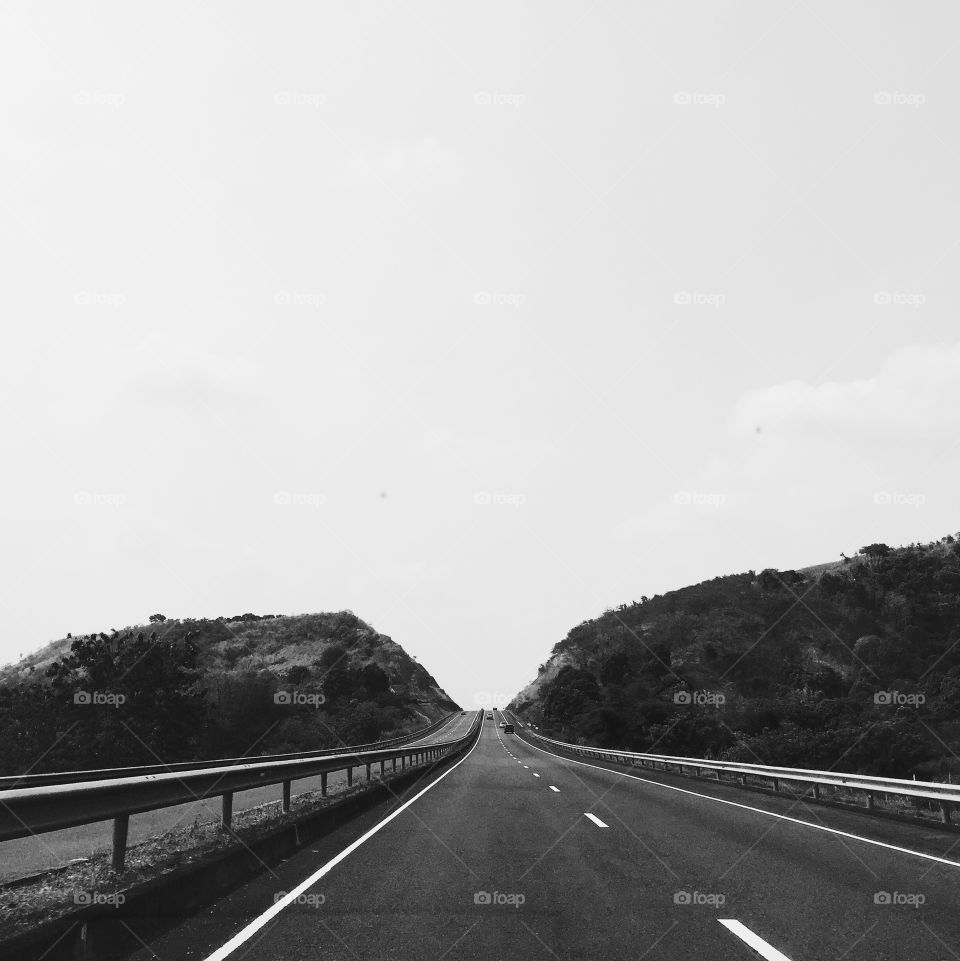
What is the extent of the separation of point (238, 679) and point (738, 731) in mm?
67898

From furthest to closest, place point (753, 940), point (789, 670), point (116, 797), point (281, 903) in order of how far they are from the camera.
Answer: point (789, 670) < point (281, 903) < point (116, 797) < point (753, 940)

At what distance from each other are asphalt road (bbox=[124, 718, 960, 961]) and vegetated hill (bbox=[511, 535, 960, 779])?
140 feet

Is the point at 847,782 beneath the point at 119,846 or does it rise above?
beneath

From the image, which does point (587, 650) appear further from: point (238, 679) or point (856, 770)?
point (856, 770)

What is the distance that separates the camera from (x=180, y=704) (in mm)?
76688

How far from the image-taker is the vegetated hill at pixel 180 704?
71000 mm

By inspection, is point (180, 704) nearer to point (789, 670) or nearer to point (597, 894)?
point (597, 894)

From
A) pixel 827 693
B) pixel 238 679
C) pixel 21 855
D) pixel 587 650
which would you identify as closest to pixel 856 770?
pixel 21 855

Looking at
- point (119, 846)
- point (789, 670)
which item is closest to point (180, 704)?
point (119, 846)

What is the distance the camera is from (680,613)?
158 metres

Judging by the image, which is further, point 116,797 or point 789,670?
point 789,670

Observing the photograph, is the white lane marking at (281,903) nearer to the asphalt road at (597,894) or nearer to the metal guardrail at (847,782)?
the asphalt road at (597,894)

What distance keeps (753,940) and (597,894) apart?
6.19 feet

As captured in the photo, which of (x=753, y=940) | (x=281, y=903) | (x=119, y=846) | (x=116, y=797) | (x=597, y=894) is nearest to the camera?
(x=753, y=940)
